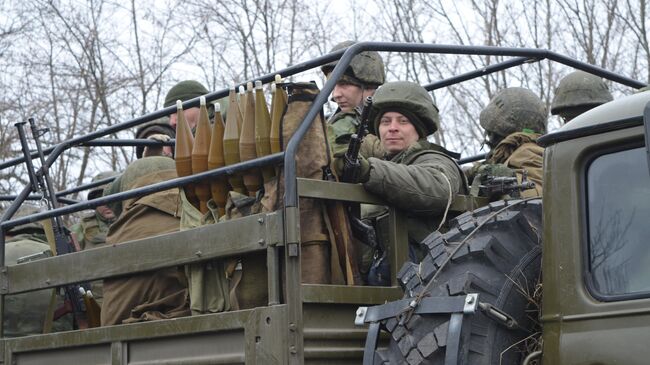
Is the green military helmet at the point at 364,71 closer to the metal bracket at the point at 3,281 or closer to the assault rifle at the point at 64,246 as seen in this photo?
the assault rifle at the point at 64,246

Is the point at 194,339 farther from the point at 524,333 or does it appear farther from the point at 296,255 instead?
the point at 524,333

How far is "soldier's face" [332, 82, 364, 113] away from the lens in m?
7.01

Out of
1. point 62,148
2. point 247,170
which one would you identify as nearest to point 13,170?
point 62,148

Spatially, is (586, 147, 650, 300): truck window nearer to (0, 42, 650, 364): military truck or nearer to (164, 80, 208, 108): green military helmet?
(0, 42, 650, 364): military truck

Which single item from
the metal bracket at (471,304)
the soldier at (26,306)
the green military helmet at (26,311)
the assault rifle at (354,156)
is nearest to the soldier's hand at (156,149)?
the soldier at (26,306)

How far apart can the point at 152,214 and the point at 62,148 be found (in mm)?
1181

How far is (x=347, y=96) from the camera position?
703cm

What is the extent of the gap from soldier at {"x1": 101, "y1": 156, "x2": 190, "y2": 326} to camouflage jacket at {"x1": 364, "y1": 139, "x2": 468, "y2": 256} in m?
1.06

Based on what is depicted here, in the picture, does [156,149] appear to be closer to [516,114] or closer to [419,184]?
[516,114]

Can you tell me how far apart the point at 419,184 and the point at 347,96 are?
1892 millimetres

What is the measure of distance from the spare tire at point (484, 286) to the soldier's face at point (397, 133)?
1.44m

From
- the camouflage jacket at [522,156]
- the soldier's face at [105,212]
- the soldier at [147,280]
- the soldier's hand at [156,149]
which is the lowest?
the soldier at [147,280]

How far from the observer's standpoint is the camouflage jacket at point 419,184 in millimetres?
5098

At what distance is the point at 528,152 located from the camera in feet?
20.2
